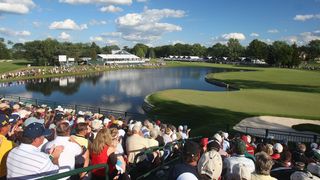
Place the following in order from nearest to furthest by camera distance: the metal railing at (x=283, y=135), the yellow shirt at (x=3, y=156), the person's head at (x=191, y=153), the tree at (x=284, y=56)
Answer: the person's head at (x=191, y=153) → the yellow shirt at (x=3, y=156) → the metal railing at (x=283, y=135) → the tree at (x=284, y=56)

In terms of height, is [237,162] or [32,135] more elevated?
[32,135]

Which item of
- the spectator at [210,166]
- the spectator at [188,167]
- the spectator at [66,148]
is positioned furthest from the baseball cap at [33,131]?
the spectator at [210,166]

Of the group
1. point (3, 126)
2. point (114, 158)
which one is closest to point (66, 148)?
point (114, 158)

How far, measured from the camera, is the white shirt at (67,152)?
238 inches

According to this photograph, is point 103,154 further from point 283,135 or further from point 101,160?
point 283,135

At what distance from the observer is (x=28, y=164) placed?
16.9ft

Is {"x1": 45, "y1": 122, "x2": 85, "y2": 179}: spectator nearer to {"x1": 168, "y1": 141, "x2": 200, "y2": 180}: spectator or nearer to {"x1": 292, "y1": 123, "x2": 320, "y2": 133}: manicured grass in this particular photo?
{"x1": 168, "y1": 141, "x2": 200, "y2": 180}: spectator

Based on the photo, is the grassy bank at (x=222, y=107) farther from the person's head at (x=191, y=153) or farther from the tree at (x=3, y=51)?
Result: the tree at (x=3, y=51)

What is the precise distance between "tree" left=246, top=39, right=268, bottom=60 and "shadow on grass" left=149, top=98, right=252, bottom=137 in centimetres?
14569

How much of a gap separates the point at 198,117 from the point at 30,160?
77.4 ft

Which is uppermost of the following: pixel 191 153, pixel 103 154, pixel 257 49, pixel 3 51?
pixel 257 49

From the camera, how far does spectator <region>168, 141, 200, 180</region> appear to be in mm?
4930

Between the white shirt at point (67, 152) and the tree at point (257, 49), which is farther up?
the tree at point (257, 49)

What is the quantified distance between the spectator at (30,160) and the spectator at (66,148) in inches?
28.7
